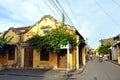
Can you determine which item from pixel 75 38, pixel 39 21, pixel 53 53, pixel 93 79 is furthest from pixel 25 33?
pixel 93 79

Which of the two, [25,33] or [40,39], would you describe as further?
[25,33]

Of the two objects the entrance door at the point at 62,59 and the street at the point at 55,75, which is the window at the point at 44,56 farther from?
the street at the point at 55,75

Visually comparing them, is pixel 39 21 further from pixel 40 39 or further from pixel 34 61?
pixel 34 61

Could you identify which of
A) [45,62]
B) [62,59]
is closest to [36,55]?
[45,62]

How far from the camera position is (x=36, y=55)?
29.5 metres

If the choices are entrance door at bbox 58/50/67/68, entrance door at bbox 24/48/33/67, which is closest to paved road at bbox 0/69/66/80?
entrance door at bbox 58/50/67/68

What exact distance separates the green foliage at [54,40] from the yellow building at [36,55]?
1276mm

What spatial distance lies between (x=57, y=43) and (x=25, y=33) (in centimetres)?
554

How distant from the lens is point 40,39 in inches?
1105

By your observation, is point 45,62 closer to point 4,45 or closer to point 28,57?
point 28,57

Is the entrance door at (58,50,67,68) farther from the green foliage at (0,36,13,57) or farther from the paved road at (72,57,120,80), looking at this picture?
the green foliage at (0,36,13,57)

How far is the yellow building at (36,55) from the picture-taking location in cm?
2859

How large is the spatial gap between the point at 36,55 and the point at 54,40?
4051 millimetres

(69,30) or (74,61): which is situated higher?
(69,30)
